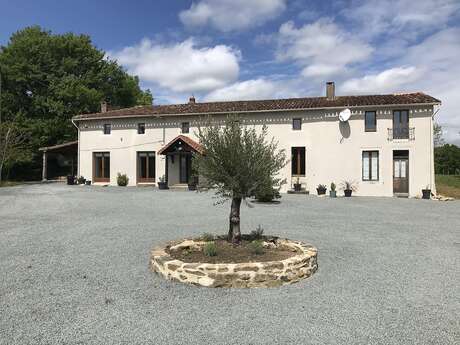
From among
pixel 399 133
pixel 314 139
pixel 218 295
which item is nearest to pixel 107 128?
pixel 314 139

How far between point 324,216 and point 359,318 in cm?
826

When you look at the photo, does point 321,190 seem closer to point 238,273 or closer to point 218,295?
point 238,273

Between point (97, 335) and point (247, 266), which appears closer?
point (97, 335)

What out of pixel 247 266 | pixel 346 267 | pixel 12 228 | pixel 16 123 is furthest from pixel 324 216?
pixel 16 123

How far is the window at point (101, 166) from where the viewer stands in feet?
85.1

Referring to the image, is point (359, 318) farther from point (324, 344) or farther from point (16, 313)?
point (16, 313)

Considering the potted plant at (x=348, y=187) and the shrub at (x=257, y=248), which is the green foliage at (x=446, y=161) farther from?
the shrub at (x=257, y=248)

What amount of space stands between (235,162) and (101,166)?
22.1 meters

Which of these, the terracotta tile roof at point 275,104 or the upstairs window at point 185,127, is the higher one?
the terracotta tile roof at point 275,104

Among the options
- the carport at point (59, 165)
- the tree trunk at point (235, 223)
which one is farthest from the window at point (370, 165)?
the carport at point (59, 165)

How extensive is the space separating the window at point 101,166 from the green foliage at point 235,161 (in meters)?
21.2

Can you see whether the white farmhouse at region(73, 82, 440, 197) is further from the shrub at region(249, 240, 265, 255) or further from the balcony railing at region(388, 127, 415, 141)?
the shrub at region(249, 240, 265, 255)

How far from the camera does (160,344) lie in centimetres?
341

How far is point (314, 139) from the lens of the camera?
21312mm
